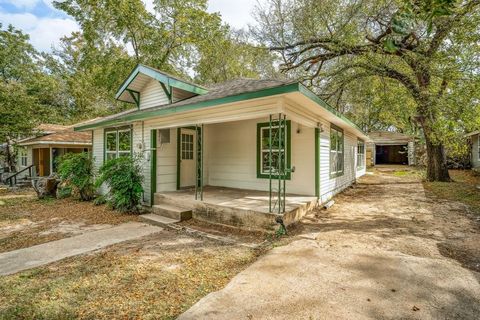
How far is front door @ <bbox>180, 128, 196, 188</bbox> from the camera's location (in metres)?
8.06

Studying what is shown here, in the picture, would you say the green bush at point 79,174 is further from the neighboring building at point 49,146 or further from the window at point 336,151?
the window at point 336,151

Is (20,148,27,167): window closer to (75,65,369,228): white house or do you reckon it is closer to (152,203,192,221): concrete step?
(75,65,369,228): white house

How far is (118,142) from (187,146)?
2.69 metres

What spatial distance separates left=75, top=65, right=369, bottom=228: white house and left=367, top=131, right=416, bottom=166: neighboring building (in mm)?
18632

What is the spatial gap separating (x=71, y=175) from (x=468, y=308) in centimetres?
1087

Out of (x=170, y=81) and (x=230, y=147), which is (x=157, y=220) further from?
(x=170, y=81)

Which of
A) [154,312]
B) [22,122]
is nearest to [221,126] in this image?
[154,312]

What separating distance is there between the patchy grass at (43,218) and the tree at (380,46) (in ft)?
29.1

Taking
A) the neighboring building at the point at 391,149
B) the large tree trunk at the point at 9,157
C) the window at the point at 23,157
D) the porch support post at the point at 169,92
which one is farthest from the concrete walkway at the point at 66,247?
the neighboring building at the point at 391,149

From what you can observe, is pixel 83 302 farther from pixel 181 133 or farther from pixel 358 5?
pixel 358 5

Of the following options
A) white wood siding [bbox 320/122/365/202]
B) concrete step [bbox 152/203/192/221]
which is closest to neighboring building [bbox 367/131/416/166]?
white wood siding [bbox 320/122/365/202]

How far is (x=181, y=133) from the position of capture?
7957 mm

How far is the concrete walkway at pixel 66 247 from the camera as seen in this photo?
12.9 feet

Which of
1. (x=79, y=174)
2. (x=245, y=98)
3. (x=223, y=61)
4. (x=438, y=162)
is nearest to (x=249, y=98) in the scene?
(x=245, y=98)
